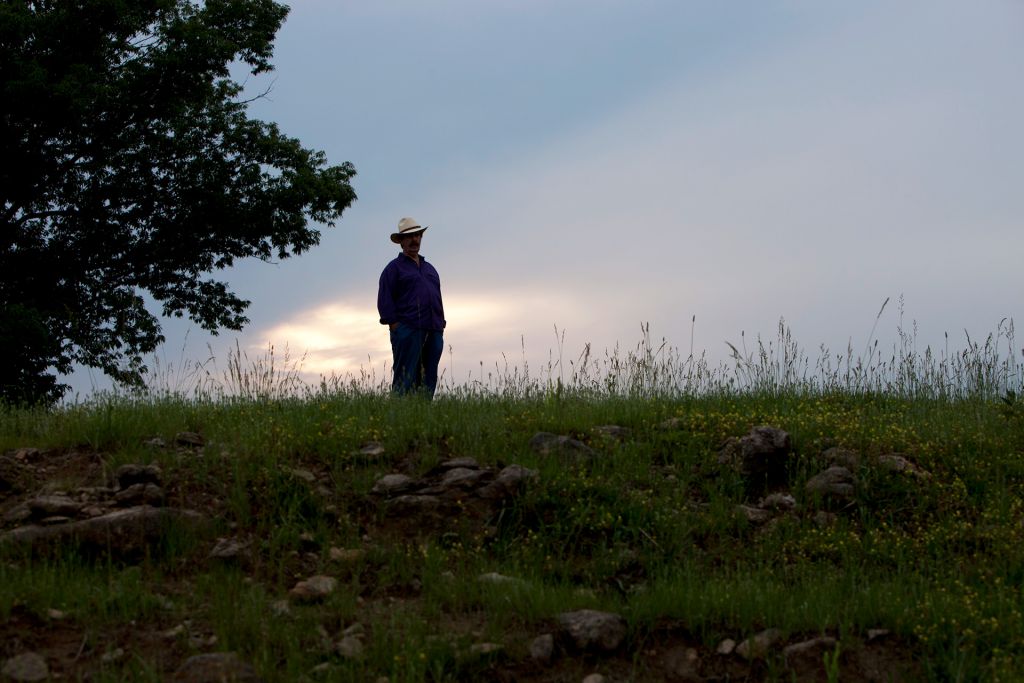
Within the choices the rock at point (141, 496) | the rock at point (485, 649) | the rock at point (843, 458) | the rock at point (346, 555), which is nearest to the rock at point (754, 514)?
the rock at point (843, 458)

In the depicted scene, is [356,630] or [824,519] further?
[824,519]

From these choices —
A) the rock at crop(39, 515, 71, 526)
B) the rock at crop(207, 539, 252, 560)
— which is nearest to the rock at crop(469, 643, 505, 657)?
the rock at crop(207, 539, 252, 560)

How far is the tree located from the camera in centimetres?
2036

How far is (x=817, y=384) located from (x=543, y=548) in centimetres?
553

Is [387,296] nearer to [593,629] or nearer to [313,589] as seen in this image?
[313,589]

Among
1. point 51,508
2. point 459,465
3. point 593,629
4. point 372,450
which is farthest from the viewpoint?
point 372,450

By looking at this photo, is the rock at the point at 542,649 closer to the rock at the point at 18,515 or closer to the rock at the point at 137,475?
the rock at the point at 137,475

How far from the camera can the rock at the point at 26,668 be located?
4922 mm

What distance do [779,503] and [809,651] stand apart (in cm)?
217

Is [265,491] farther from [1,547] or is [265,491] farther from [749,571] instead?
[749,571]

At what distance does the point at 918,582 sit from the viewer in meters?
6.51

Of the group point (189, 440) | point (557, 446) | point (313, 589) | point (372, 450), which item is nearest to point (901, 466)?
point (557, 446)

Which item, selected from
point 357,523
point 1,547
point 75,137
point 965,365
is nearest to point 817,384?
point 965,365

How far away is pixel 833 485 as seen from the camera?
7727mm
